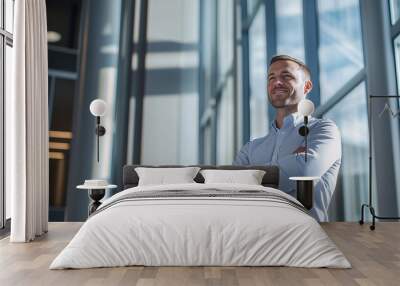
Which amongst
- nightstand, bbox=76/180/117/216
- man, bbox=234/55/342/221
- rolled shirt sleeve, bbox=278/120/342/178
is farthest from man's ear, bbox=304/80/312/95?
nightstand, bbox=76/180/117/216

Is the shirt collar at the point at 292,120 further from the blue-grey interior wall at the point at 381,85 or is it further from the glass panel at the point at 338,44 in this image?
the blue-grey interior wall at the point at 381,85

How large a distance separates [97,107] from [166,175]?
1115 mm

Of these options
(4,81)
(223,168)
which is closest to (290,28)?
(223,168)

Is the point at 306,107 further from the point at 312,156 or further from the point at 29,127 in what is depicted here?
the point at 29,127

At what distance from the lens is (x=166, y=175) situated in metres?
5.28

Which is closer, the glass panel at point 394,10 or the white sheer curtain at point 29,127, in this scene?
the white sheer curtain at point 29,127

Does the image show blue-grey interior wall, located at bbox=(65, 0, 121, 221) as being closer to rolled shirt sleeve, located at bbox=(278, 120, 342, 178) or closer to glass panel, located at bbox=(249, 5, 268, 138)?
glass panel, located at bbox=(249, 5, 268, 138)

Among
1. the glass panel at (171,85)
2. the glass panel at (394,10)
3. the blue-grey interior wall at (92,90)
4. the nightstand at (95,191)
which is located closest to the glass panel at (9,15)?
the blue-grey interior wall at (92,90)

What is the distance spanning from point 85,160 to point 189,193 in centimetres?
227

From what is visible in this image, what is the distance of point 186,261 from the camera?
10.6 ft

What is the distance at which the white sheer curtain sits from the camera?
14.5 feet

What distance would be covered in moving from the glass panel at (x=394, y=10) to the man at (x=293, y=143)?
107 cm

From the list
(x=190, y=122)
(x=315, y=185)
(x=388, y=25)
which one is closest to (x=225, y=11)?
(x=190, y=122)

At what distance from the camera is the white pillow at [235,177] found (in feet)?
16.8
